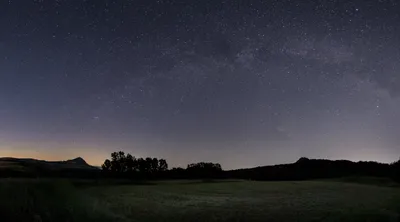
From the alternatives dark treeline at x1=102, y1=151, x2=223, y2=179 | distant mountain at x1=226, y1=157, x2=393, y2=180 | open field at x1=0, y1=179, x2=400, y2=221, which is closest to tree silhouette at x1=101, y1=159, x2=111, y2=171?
dark treeline at x1=102, y1=151, x2=223, y2=179

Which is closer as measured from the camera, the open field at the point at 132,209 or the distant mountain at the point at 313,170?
the open field at the point at 132,209

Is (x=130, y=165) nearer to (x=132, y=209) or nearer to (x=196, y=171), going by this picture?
(x=196, y=171)

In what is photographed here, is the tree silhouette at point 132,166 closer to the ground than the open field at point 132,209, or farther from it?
farther from it

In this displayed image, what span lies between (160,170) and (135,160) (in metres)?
7.62

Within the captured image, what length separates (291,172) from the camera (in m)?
114

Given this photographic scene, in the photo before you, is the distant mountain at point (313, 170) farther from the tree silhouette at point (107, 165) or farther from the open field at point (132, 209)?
the open field at point (132, 209)

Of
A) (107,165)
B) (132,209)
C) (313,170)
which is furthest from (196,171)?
(132,209)

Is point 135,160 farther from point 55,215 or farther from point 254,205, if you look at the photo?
point 55,215

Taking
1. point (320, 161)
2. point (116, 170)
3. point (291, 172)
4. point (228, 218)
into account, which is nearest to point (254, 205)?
point (228, 218)

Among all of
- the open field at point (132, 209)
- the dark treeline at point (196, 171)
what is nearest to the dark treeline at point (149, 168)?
the dark treeline at point (196, 171)

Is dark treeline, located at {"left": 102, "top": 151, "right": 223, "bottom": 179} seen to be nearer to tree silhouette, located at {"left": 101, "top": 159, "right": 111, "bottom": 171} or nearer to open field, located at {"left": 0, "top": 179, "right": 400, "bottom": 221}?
tree silhouette, located at {"left": 101, "top": 159, "right": 111, "bottom": 171}

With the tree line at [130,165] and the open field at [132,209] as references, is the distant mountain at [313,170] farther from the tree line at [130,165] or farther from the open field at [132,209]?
the open field at [132,209]

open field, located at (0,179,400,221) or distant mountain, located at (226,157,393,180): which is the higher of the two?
distant mountain, located at (226,157,393,180)

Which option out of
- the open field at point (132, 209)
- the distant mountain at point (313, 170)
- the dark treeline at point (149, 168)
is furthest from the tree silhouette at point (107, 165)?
the open field at point (132, 209)
